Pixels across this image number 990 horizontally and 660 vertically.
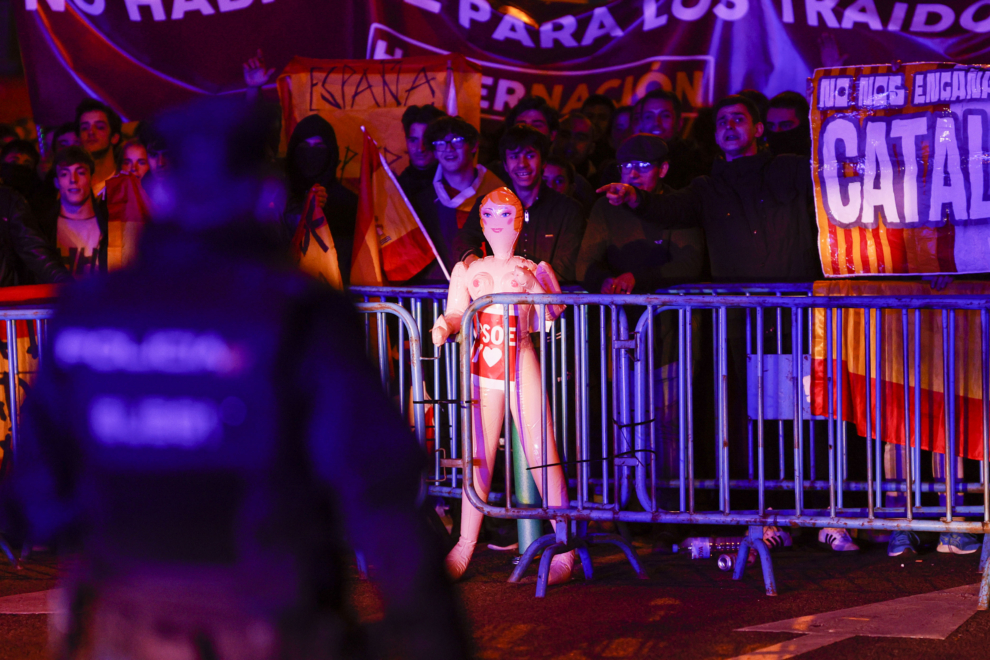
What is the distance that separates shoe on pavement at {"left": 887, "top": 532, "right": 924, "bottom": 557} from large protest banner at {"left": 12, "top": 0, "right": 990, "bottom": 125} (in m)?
3.67

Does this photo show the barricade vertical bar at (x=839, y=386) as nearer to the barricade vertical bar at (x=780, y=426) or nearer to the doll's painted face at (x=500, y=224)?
the barricade vertical bar at (x=780, y=426)

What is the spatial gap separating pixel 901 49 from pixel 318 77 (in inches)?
173

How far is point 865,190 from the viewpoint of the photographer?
19.8 feet

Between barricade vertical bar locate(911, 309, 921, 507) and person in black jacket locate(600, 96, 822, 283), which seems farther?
person in black jacket locate(600, 96, 822, 283)

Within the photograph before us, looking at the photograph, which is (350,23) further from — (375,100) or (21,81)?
(21,81)

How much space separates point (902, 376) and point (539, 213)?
2.34 m

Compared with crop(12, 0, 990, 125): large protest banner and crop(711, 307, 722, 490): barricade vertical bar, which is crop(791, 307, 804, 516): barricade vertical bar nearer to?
crop(711, 307, 722, 490): barricade vertical bar

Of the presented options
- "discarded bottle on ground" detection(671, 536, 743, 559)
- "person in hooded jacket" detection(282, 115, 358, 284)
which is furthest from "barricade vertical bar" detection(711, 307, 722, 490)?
"person in hooded jacket" detection(282, 115, 358, 284)

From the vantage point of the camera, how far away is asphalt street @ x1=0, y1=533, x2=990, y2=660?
4.45 metres

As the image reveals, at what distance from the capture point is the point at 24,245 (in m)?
7.01

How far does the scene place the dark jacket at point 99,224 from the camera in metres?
7.29

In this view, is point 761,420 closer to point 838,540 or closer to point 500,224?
point 838,540

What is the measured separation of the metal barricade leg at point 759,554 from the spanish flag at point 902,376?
76cm

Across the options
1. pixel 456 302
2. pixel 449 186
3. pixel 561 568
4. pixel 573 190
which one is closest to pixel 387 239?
pixel 449 186
